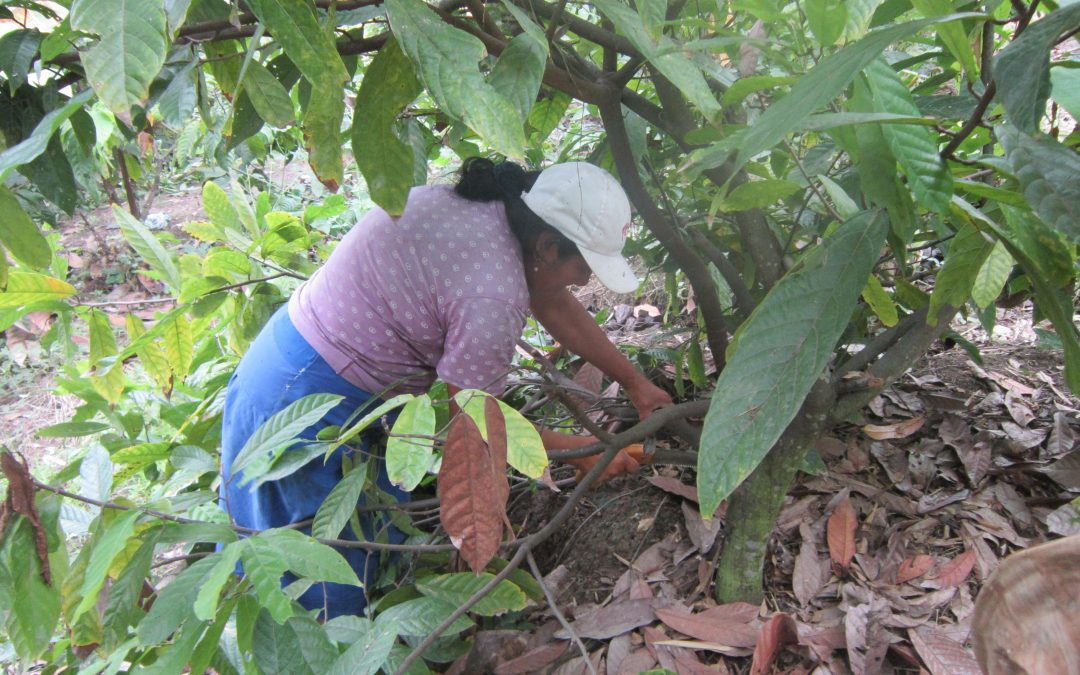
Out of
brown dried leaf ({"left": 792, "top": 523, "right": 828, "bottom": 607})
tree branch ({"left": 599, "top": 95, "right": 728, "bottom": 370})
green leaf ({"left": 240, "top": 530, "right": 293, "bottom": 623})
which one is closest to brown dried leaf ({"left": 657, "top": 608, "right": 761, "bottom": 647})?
brown dried leaf ({"left": 792, "top": 523, "right": 828, "bottom": 607})

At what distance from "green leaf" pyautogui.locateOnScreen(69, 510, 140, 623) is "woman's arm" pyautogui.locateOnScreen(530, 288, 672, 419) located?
1.02 meters

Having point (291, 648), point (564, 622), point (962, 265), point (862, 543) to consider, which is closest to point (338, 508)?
point (291, 648)

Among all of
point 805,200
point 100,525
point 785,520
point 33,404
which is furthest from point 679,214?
point 33,404

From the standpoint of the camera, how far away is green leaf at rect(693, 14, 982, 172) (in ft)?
1.77

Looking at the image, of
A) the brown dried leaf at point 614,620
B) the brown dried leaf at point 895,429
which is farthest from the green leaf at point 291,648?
the brown dried leaf at point 895,429

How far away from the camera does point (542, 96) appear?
1.37 meters

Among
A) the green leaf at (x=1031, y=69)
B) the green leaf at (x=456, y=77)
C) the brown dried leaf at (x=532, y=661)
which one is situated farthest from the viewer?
the brown dried leaf at (x=532, y=661)

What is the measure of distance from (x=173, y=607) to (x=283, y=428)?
0.32m

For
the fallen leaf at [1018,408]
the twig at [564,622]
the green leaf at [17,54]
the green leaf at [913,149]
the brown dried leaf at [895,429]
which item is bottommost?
the fallen leaf at [1018,408]

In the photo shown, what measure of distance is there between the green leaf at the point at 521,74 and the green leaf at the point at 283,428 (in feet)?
1.84

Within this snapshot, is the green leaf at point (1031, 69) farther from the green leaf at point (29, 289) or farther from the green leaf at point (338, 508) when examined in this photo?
the green leaf at point (29, 289)

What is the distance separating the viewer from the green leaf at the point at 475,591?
1156 millimetres

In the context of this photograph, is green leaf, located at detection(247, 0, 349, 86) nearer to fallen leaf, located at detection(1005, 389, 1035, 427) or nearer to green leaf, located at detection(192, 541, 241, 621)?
green leaf, located at detection(192, 541, 241, 621)

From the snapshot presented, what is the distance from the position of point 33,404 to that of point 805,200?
3.80 m
